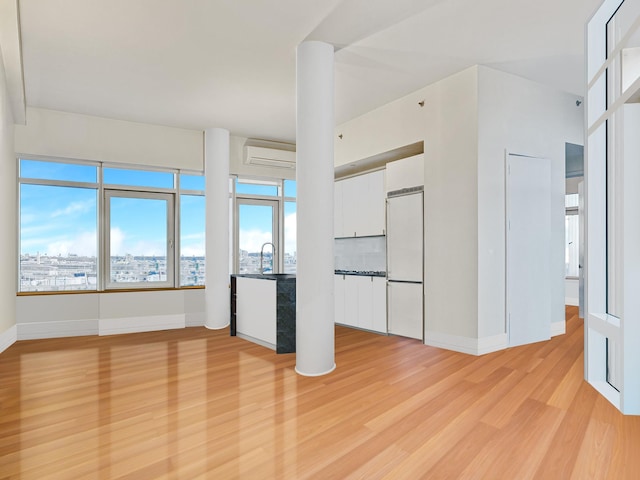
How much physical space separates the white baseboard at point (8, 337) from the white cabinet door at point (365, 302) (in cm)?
438

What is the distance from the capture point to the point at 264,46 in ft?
11.7

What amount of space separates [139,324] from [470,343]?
15.1 ft

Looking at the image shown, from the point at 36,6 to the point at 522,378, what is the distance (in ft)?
16.4

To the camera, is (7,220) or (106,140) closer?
(7,220)

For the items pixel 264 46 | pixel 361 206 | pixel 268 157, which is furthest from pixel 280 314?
pixel 268 157

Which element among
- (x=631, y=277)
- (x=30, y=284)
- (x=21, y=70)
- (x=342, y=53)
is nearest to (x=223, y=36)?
(x=342, y=53)

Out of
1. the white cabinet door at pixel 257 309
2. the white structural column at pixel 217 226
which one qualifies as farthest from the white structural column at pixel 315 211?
the white structural column at pixel 217 226

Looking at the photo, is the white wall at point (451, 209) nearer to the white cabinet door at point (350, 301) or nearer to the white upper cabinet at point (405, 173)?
the white upper cabinet at point (405, 173)

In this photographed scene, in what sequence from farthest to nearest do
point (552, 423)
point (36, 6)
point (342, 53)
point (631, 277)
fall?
Answer: point (342, 53), point (36, 6), point (631, 277), point (552, 423)

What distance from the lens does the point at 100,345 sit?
4.65 meters

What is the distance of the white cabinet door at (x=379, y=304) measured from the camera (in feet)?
16.2

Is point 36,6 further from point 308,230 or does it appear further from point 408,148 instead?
point 408,148

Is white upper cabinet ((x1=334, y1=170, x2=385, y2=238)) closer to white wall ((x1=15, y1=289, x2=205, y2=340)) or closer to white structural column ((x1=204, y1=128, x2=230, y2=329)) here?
white structural column ((x1=204, y1=128, x2=230, y2=329))

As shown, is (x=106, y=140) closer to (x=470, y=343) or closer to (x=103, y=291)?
(x=103, y=291)
